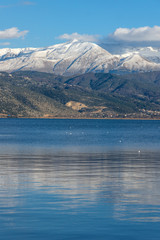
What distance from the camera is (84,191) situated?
136 feet

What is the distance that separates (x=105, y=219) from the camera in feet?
97.9

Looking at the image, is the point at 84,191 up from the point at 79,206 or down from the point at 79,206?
down

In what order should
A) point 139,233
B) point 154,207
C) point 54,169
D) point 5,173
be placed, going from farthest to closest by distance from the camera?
point 54,169 → point 5,173 → point 154,207 → point 139,233

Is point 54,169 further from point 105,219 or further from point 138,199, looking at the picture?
point 105,219

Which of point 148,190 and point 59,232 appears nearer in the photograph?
point 59,232

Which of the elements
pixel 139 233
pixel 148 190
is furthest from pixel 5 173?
pixel 139 233

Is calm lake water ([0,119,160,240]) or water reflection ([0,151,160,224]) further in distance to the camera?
water reflection ([0,151,160,224])

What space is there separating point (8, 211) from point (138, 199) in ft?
36.9

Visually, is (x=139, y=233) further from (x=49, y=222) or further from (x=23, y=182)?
(x=23, y=182)

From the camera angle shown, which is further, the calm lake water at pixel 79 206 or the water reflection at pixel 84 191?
the water reflection at pixel 84 191

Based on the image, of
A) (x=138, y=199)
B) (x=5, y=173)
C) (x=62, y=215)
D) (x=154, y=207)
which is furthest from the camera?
(x=5, y=173)

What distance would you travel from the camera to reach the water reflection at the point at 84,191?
33.0 metres

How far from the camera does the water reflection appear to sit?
33.0m

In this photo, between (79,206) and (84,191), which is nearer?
(79,206)
